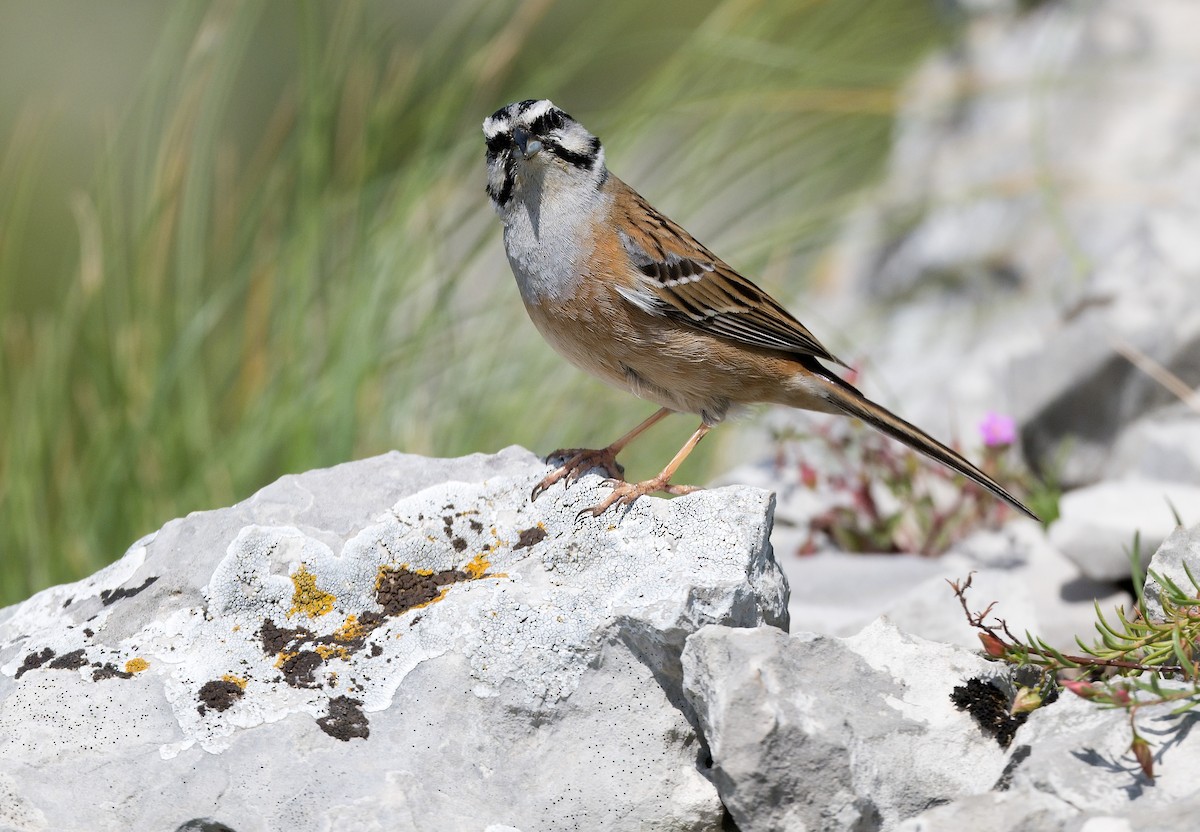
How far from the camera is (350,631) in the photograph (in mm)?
2971

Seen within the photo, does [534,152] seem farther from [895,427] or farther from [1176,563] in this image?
[1176,563]

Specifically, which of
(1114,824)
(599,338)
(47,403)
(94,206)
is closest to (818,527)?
(599,338)

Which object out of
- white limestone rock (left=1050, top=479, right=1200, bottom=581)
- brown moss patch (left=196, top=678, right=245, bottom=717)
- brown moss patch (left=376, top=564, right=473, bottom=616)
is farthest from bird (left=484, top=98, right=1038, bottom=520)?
brown moss patch (left=196, top=678, right=245, bottom=717)

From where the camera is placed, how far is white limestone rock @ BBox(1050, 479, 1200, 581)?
3.86 m

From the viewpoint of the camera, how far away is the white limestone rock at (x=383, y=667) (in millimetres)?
2598

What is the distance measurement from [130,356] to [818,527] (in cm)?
300

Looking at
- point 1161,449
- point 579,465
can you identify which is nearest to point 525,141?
point 579,465

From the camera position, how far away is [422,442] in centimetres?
551

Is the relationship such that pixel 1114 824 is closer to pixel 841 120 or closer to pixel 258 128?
pixel 841 120

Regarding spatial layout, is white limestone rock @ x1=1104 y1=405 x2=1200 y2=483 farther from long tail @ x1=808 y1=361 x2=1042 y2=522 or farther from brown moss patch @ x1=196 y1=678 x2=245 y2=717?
brown moss patch @ x1=196 y1=678 x2=245 y2=717

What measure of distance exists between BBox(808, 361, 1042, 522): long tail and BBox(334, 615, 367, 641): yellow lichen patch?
71.5 inches

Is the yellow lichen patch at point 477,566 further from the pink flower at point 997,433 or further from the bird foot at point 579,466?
the pink flower at point 997,433

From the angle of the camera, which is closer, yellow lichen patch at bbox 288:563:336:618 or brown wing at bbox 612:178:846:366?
yellow lichen patch at bbox 288:563:336:618

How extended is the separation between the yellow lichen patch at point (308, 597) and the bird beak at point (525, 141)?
152 centimetres
